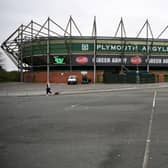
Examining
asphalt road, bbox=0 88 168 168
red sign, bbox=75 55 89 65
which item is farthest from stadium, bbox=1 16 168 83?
asphalt road, bbox=0 88 168 168

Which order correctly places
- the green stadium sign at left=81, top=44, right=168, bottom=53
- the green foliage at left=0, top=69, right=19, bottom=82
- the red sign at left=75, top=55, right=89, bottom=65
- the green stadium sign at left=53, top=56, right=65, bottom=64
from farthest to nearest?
the green foliage at left=0, top=69, right=19, bottom=82 → the green stadium sign at left=81, top=44, right=168, bottom=53 → the green stadium sign at left=53, top=56, right=65, bottom=64 → the red sign at left=75, top=55, right=89, bottom=65

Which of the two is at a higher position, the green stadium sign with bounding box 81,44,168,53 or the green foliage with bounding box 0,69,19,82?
the green stadium sign with bounding box 81,44,168,53

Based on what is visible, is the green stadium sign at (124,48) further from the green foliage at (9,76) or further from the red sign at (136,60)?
the green foliage at (9,76)

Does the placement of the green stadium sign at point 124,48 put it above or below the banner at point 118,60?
above

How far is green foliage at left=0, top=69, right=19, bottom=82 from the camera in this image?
8438 cm

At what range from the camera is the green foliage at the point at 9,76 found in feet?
277

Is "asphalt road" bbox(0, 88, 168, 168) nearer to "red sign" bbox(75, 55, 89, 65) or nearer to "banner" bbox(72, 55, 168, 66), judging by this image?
"red sign" bbox(75, 55, 89, 65)

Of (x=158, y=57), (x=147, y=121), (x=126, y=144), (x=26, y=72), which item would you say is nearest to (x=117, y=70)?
(x=158, y=57)

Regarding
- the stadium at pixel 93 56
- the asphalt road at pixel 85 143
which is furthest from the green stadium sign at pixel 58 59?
the asphalt road at pixel 85 143

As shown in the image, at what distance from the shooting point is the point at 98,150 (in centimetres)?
841

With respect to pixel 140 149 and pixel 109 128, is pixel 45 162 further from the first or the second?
pixel 109 128

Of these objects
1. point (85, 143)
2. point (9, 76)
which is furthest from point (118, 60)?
point (85, 143)

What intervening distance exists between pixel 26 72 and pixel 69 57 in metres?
15.3

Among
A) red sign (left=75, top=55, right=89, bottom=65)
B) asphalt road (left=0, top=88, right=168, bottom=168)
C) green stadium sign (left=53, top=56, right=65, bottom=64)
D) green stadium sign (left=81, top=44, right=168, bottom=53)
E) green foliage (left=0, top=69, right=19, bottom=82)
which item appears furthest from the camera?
green foliage (left=0, top=69, right=19, bottom=82)
